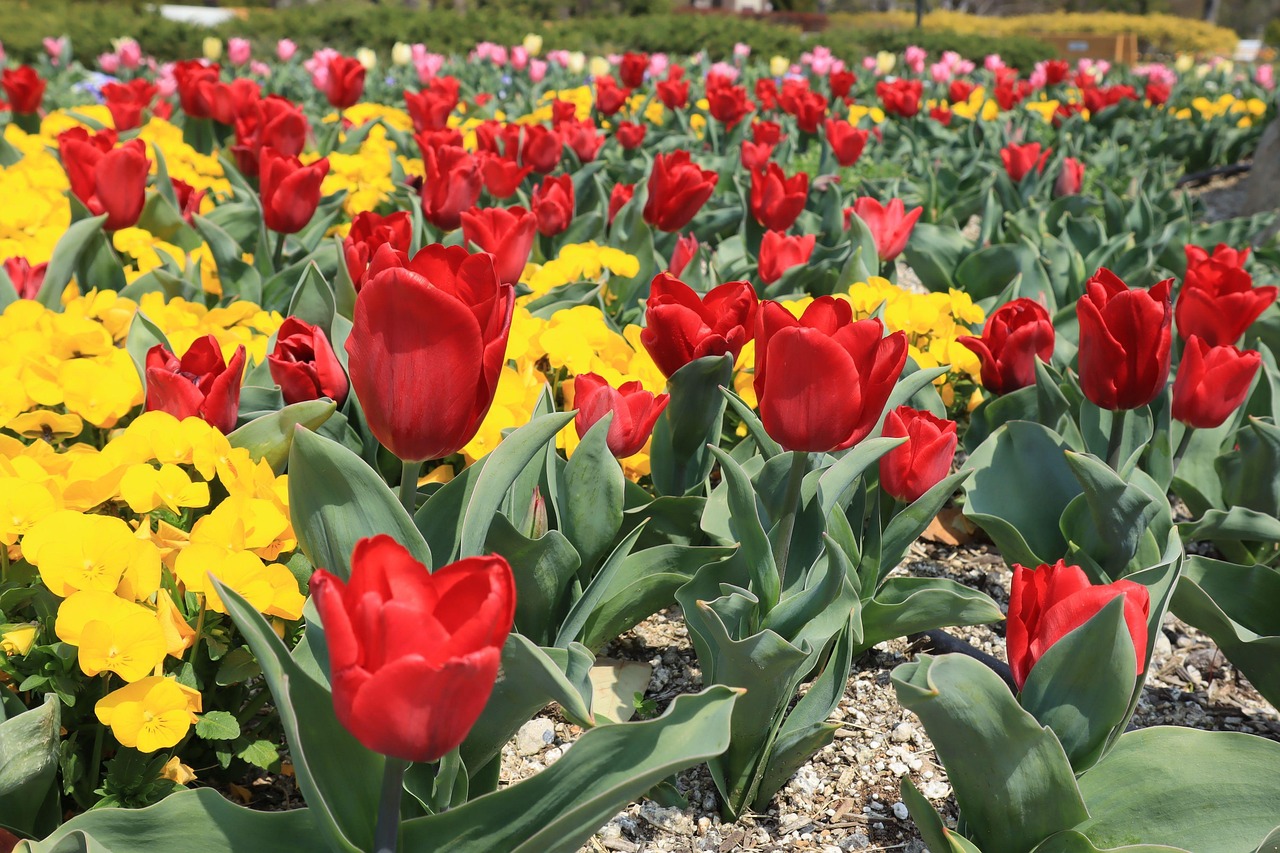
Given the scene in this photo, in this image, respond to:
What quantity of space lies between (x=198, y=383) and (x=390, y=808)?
0.94 m

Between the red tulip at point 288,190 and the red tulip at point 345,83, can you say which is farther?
the red tulip at point 345,83

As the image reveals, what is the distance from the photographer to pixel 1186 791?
144 centimetres

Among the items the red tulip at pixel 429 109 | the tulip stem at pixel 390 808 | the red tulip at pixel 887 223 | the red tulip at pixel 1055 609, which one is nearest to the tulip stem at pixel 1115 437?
the red tulip at pixel 1055 609

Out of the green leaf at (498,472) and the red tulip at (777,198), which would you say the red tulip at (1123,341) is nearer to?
the green leaf at (498,472)

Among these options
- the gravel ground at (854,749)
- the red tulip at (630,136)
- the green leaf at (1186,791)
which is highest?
the red tulip at (630,136)

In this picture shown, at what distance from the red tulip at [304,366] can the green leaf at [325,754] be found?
2.36 feet

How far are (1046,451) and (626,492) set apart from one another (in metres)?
0.85

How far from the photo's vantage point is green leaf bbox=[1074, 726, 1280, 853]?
1.40 meters

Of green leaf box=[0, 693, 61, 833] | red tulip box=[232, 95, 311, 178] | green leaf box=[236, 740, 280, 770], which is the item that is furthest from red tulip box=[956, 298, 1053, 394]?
red tulip box=[232, 95, 311, 178]

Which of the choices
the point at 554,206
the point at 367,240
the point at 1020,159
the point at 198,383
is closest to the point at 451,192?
the point at 554,206

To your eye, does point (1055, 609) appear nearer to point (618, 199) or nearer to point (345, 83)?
point (618, 199)

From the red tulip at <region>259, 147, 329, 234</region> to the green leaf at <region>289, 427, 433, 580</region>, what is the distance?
4.71 feet

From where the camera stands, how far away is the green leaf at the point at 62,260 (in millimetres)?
2426

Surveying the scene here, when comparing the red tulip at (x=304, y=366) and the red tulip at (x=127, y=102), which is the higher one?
the red tulip at (x=127, y=102)
